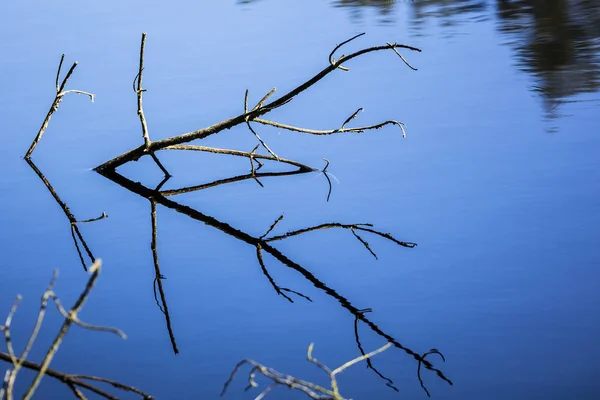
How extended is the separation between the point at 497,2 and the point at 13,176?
3.96 meters

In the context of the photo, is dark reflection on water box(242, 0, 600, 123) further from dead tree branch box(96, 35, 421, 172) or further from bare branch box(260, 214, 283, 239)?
bare branch box(260, 214, 283, 239)

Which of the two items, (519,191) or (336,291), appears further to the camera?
(519,191)

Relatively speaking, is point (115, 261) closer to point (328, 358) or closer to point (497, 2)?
point (328, 358)

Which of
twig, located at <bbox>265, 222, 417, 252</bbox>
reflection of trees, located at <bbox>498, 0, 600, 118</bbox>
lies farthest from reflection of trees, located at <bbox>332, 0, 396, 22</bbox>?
twig, located at <bbox>265, 222, 417, 252</bbox>

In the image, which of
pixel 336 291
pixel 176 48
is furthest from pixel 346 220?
pixel 176 48

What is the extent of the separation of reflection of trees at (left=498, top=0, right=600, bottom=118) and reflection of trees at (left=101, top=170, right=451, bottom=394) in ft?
4.55

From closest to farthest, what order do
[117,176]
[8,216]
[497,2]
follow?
[8,216], [117,176], [497,2]

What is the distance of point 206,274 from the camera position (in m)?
3.08

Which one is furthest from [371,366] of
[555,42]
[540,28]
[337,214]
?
[540,28]

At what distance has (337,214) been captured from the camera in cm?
341

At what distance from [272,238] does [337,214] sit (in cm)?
25

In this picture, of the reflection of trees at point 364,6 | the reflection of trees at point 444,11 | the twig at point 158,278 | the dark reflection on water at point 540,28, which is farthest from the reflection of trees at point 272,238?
the reflection of trees at point 364,6

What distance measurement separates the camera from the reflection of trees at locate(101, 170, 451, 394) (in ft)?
8.66

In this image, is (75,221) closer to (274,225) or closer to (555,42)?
(274,225)
